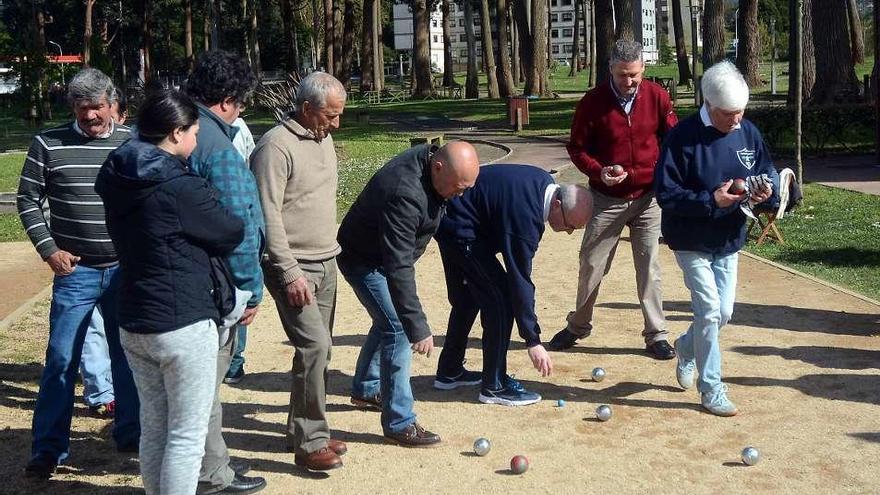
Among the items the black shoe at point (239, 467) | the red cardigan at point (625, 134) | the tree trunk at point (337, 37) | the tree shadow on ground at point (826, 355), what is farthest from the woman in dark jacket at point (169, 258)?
the tree trunk at point (337, 37)

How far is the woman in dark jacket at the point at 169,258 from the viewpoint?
424 centimetres

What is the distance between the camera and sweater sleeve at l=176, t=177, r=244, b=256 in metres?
4.26

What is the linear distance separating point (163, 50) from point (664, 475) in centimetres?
9599

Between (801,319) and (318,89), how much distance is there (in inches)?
190

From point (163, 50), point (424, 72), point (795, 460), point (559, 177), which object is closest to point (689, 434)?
point (795, 460)

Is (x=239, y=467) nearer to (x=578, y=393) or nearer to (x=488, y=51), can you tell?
(x=578, y=393)

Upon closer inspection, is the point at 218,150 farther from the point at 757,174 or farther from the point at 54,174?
the point at 757,174

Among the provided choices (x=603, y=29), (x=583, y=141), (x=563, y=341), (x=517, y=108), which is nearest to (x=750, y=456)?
(x=563, y=341)

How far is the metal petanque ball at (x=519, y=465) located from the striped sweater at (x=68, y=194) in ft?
7.66

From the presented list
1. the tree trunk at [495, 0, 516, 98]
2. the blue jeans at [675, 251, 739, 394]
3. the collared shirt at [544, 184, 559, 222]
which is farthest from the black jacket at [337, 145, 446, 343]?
the tree trunk at [495, 0, 516, 98]

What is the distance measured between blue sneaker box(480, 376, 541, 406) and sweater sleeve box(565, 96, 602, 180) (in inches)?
64.3

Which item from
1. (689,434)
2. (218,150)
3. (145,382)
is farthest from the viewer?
(689,434)

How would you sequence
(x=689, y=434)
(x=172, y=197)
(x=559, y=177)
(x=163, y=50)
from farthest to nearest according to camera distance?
(x=163, y=50) → (x=559, y=177) → (x=689, y=434) → (x=172, y=197)

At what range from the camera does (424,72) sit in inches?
2197
